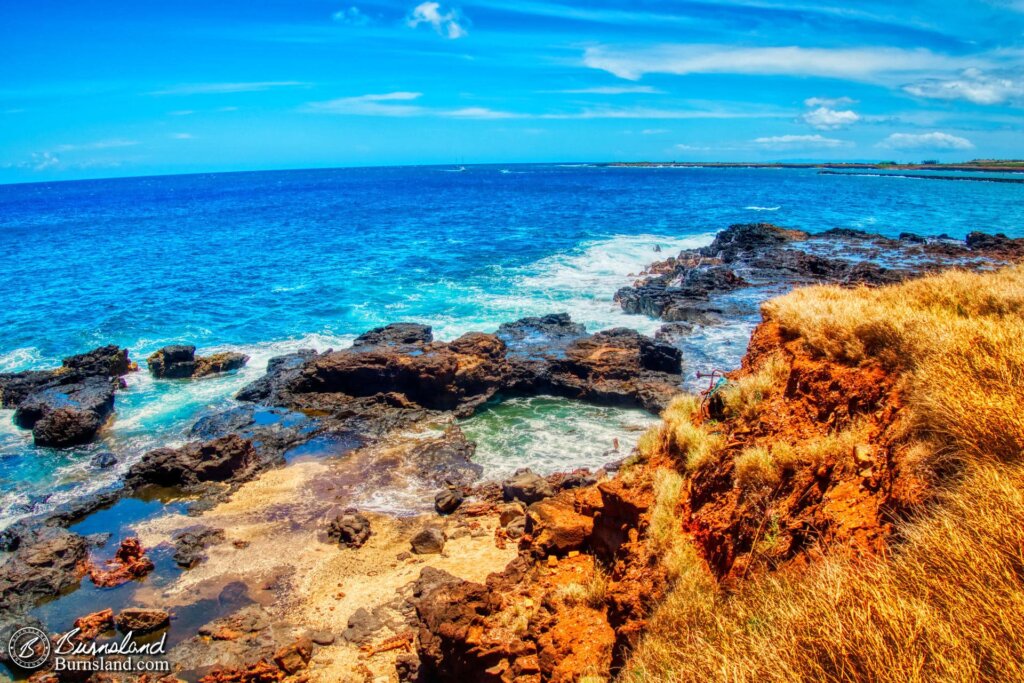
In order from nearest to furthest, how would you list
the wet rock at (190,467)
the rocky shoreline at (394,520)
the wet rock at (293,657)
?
the rocky shoreline at (394,520), the wet rock at (293,657), the wet rock at (190,467)

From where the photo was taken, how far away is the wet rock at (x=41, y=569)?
10422 millimetres

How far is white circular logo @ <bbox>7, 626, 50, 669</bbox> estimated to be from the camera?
343 inches

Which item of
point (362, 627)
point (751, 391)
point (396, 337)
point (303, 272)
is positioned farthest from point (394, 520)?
point (303, 272)

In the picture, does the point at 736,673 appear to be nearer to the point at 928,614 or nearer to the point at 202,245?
the point at 928,614

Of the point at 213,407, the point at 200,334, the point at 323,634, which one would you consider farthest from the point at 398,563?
the point at 200,334

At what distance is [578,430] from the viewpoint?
656 inches

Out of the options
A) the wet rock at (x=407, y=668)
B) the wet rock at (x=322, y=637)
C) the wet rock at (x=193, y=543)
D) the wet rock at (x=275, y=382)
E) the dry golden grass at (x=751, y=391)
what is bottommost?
the wet rock at (x=322, y=637)

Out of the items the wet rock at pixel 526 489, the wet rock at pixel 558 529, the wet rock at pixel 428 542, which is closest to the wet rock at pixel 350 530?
the wet rock at pixel 428 542

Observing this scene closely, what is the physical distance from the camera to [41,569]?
430 inches

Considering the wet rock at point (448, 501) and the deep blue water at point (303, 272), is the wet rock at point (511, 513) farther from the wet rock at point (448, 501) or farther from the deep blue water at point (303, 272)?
the deep blue water at point (303, 272)

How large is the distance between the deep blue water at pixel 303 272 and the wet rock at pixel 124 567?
4.06 meters

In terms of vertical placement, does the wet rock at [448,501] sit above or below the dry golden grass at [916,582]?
below

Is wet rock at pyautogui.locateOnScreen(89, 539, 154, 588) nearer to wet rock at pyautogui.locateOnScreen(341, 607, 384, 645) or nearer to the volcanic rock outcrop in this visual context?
wet rock at pyautogui.locateOnScreen(341, 607, 384, 645)

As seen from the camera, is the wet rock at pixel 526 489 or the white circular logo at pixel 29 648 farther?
the wet rock at pixel 526 489
